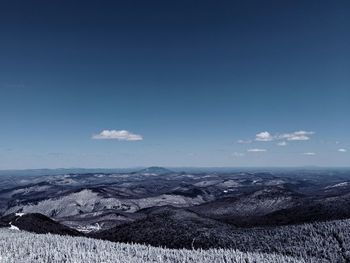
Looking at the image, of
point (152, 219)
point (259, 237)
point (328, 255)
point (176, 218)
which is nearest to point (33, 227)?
point (152, 219)

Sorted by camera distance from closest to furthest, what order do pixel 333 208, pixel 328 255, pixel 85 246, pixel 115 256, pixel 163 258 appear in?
1. pixel 115 256
2. pixel 163 258
3. pixel 85 246
4. pixel 328 255
5. pixel 333 208

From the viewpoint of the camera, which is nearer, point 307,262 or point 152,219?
point 307,262

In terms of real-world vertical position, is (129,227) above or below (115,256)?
below

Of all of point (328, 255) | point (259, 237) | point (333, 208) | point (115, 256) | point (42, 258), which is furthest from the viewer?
point (333, 208)

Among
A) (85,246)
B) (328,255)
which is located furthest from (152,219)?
(85,246)

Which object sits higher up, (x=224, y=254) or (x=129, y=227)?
(x=224, y=254)

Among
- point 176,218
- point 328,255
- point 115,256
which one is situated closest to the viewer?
point 115,256

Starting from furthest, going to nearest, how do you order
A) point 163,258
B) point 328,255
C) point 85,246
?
point 328,255 < point 85,246 < point 163,258

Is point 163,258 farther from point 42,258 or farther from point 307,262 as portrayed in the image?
point 307,262

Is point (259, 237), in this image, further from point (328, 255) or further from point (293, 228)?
point (328, 255)
